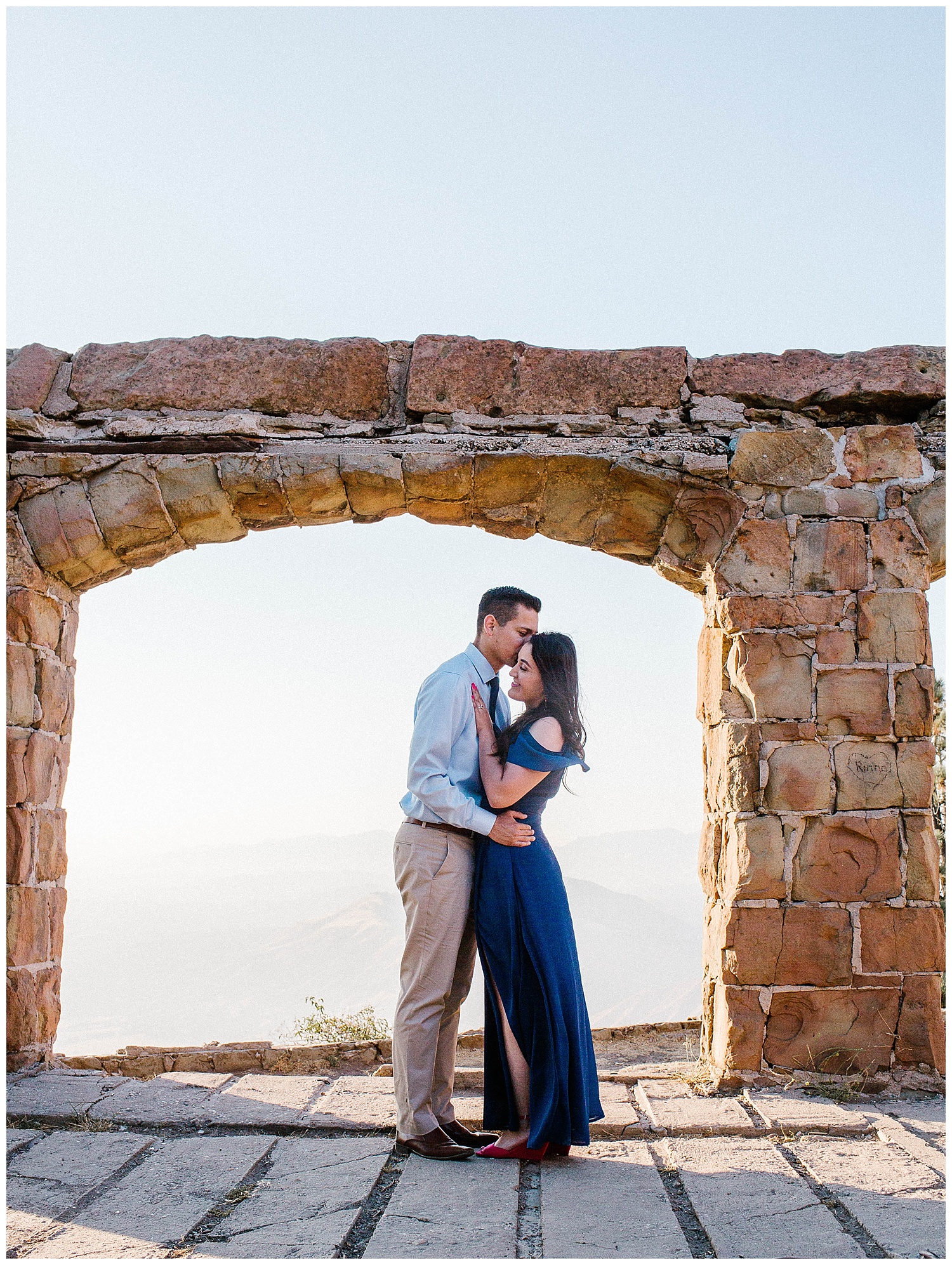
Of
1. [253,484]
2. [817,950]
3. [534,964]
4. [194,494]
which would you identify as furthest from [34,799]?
[817,950]

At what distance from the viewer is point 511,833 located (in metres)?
2.96

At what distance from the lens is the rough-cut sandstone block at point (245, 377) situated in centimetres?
411

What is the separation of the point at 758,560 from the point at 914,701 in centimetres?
84

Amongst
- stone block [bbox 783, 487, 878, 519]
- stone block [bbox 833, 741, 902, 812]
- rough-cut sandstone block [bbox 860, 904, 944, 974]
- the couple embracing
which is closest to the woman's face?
the couple embracing

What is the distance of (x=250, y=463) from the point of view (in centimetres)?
400

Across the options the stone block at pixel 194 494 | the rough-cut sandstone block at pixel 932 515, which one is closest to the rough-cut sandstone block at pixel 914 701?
the rough-cut sandstone block at pixel 932 515

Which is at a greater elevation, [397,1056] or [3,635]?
[3,635]

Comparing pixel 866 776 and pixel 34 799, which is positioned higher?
pixel 866 776

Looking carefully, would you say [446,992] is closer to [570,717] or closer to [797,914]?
[570,717]

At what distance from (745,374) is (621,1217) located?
10.6 ft

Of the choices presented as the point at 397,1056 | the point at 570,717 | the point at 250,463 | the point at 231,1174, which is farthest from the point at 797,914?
the point at 250,463

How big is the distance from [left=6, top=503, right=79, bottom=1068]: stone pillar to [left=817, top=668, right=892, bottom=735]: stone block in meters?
3.25

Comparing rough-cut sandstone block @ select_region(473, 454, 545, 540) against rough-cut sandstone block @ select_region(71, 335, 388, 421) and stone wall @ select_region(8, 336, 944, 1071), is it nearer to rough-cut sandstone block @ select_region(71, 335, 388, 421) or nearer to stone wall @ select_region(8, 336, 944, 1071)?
stone wall @ select_region(8, 336, 944, 1071)

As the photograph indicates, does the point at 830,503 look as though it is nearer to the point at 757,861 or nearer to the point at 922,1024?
the point at 757,861
